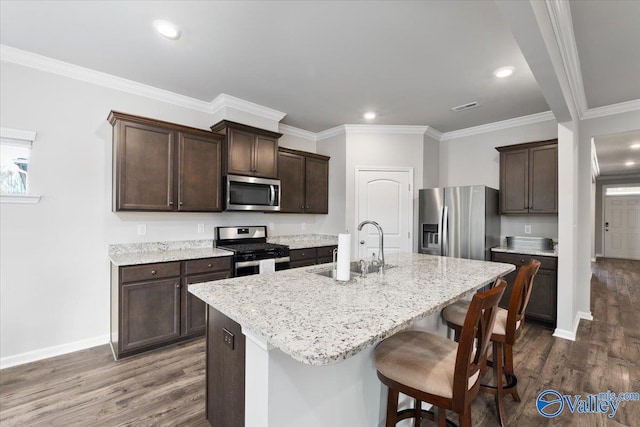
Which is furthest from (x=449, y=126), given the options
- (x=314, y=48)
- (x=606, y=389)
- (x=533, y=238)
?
(x=606, y=389)

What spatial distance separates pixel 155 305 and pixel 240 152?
1.85m

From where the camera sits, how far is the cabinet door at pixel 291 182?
4.20m

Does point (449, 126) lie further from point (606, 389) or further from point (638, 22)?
point (606, 389)

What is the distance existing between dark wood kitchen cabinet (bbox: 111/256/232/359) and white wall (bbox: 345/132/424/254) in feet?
7.74

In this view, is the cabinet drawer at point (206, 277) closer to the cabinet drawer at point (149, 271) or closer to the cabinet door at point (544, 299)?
the cabinet drawer at point (149, 271)

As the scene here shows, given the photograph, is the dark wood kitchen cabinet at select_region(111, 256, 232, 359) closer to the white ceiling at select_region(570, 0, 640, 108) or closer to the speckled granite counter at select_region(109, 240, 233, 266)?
the speckled granite counter at select_region(109, 240, 233, 266)

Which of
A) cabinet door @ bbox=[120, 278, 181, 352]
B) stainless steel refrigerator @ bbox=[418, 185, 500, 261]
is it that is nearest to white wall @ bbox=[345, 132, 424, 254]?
stainless steel refrigerator @ bbox=[418, 185, 500, 261]

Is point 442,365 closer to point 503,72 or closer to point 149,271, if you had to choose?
point 149,271

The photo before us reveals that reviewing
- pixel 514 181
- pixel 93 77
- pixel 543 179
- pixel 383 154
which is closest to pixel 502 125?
pixel 514 181

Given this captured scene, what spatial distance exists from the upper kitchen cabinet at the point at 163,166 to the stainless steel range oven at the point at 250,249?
0.45 meters

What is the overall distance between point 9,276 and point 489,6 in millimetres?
4293

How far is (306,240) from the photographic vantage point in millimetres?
4695

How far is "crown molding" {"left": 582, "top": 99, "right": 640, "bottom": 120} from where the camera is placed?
133 inches

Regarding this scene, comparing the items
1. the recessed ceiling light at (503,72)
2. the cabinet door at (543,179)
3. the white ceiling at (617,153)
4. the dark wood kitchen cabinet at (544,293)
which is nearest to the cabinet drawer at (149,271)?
the recessed ceiling light at (503,72)
